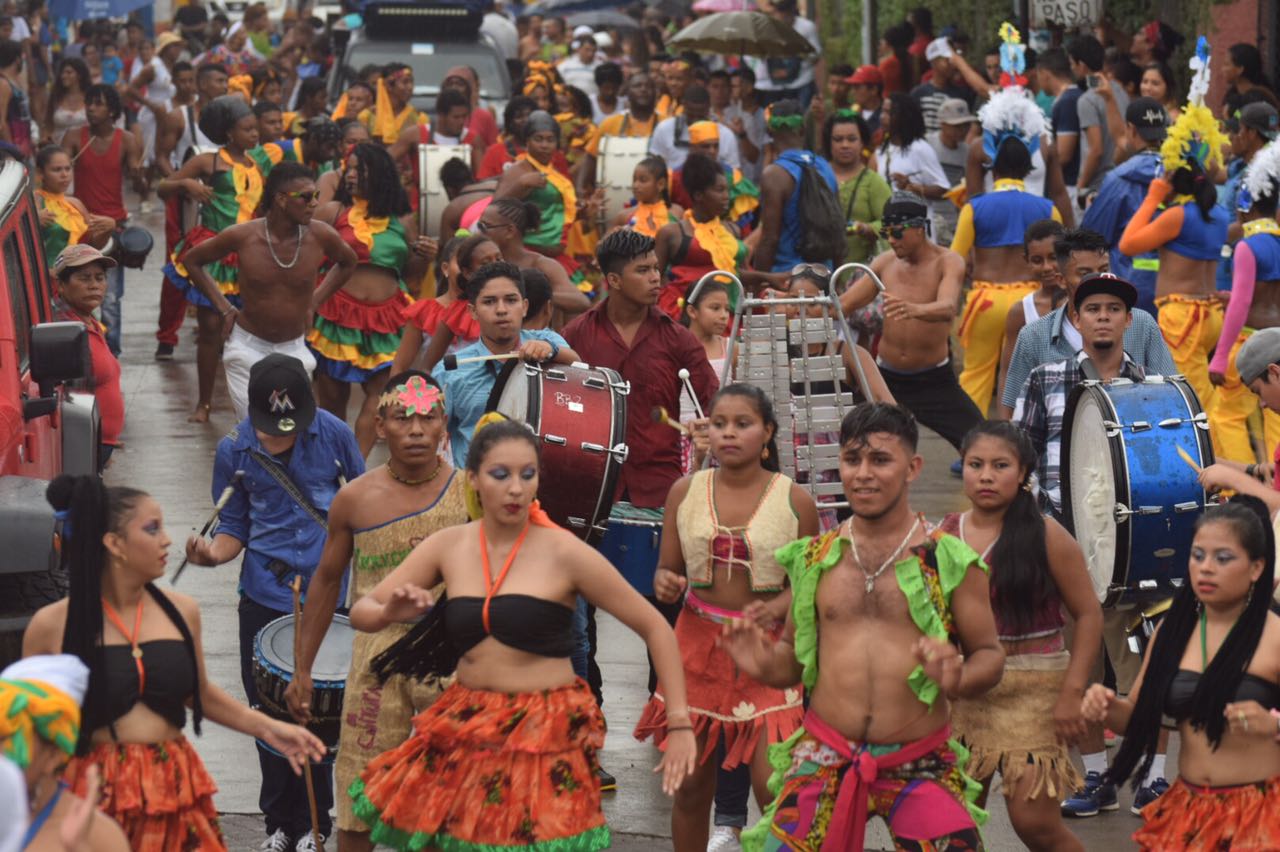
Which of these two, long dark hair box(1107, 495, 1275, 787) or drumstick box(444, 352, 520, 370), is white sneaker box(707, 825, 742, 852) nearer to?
long dark hair box(1107, 495, 1275, 787)

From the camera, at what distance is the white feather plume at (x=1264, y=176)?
10.0 meters

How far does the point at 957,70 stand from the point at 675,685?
14410 millimetres

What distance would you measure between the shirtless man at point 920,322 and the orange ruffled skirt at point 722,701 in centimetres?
398

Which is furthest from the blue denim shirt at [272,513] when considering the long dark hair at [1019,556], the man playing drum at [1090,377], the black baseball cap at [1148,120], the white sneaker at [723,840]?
the black baseball cap at [1148,120]

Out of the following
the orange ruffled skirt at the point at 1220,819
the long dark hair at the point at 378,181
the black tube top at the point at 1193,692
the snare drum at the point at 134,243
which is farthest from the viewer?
the long dark hair at the point at 378,181

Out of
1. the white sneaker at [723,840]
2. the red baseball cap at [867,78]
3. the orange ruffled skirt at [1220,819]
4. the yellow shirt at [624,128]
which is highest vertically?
the red baseball cap at [867,78]

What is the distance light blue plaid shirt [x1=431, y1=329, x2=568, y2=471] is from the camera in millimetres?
7887

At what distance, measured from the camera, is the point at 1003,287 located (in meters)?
11.6

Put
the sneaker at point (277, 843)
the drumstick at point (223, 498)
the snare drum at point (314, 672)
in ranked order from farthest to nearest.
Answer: the sneaker at point (277, 843), the drumstick at point (223, 498), the snare drum at point (314, 672)

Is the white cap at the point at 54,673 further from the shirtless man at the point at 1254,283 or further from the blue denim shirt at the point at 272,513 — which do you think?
the shirtless man at the point at 1254,283

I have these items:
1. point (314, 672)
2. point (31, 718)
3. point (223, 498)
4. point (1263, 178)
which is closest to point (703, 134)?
point (1263, 178)

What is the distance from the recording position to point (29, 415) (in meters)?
7.68

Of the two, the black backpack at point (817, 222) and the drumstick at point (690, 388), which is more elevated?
the black backpack at point (817, 222)

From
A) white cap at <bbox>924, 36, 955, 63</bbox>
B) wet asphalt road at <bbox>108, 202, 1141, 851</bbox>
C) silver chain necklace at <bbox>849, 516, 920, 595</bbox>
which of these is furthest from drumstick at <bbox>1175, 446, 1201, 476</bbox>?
white cap at <bbox>924, 36, 955, 63</bbox>
